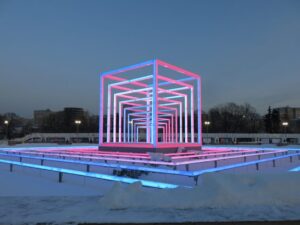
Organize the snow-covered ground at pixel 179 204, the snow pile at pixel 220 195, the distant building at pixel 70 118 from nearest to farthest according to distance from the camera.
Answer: the snow-covered ground at pixel 179 204 → the snow pile at pixel 220 195 → the distant building at pixel 70 118

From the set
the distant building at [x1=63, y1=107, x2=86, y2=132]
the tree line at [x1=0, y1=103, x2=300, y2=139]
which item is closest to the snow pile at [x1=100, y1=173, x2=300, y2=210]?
the tree line at [x1=0, y1=103, x2=300, y2=139]

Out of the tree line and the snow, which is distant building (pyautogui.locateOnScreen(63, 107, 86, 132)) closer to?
the tree line

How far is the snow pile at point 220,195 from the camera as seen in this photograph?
6664 millimetres

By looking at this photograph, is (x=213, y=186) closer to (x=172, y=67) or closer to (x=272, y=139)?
(x=172, y=67)

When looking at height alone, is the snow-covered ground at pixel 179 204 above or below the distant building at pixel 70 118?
below

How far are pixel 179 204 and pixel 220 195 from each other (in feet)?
3.54

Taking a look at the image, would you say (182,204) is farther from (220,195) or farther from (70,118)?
(70,118)

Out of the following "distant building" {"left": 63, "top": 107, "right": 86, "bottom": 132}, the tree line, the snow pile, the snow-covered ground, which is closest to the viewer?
the snow-covered ground

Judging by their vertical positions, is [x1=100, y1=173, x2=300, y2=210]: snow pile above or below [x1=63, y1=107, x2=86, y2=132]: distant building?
below

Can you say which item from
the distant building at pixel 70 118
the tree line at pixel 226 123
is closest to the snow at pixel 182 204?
the tree line at pixel 226 123

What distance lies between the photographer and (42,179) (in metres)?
12.0

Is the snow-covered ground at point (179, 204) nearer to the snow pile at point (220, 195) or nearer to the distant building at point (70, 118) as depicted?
the snow pile at point (220, 195)

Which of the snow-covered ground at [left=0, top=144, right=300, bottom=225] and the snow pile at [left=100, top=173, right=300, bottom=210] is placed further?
the snow pile at [left=100, top=173, right=300, bottom=210]

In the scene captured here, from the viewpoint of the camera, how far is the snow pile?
666 centimetres
